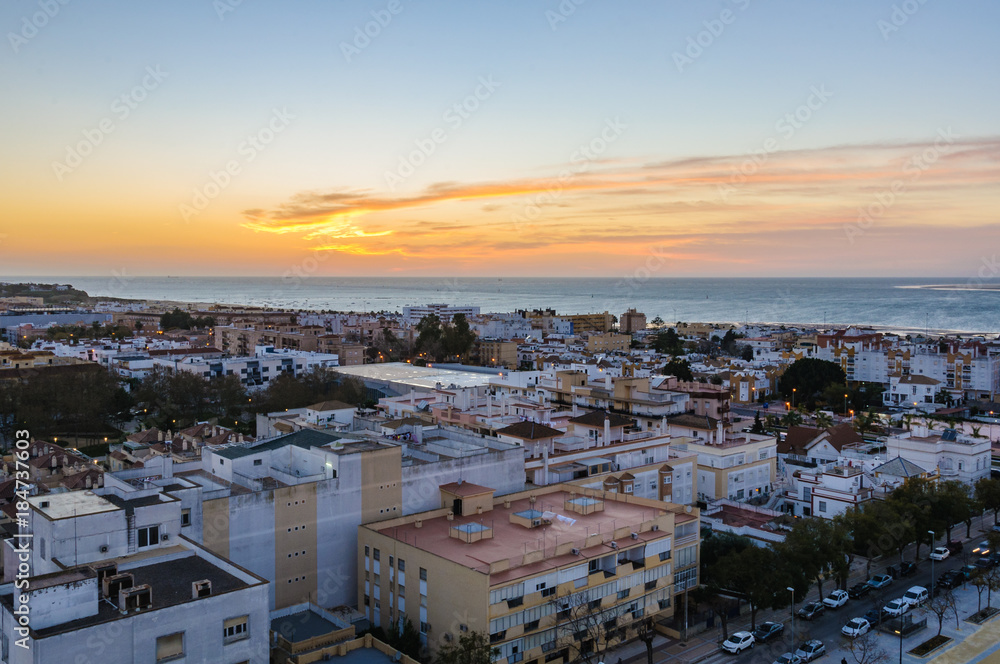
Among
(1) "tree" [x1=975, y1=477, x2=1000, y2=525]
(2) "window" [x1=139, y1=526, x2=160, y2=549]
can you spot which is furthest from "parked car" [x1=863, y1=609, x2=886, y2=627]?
(2) "window" [x1=139, y1=526, x2=160, y2=549]

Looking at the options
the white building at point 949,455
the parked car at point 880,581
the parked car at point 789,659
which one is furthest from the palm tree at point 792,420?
the parked car at point 789,659

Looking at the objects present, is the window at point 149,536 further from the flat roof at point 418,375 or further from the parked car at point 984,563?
the flat roof at point 418,375

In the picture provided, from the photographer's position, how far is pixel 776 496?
2647 centimetres

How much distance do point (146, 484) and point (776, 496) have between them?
1941cm

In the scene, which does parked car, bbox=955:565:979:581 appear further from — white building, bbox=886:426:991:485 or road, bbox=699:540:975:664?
white building, bbox=886:426:991:485

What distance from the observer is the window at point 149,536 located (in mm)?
14317

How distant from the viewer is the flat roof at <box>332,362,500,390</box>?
146 ft

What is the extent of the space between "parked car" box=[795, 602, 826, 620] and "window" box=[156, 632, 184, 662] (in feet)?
43.4

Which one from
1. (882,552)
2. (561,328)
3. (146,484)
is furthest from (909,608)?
(561,328)

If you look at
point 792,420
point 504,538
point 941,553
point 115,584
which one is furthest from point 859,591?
point 792,420

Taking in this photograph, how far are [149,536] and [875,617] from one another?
1524 cm

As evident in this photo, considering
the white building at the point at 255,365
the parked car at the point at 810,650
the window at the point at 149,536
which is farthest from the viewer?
the white building at the point at 255,365

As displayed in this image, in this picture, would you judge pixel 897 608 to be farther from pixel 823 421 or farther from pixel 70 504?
pixel 823 421

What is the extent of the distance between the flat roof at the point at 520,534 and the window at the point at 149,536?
4.85 metres
